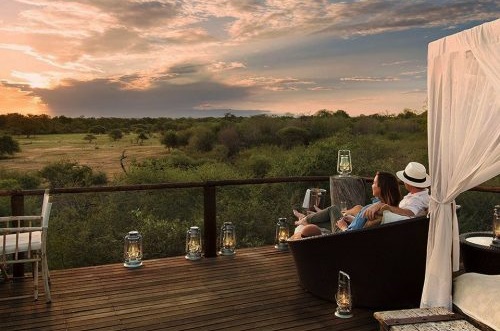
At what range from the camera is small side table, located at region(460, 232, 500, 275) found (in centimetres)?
379

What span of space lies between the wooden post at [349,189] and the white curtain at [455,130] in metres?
2.12

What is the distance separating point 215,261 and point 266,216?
29.0 feet

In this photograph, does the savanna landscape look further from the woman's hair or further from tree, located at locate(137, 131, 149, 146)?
the woman's hair

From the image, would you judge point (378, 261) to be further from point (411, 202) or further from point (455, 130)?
point (455, 130)

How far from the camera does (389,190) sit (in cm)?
388

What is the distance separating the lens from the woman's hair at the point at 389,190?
3875 mm

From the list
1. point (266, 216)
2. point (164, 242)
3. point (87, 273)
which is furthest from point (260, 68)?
point (87, 273)

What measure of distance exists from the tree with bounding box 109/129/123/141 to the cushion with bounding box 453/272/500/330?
61.3 ft

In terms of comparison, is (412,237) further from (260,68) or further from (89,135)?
(89,135)

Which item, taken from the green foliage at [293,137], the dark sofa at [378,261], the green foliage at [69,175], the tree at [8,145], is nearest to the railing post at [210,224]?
the dark sofa at [378,261]

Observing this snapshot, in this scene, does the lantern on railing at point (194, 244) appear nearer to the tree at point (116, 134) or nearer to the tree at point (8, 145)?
the tree at point (8, 145)

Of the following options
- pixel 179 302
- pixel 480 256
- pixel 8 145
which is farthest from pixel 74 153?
pixel 480 256

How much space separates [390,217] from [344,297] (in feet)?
2.27

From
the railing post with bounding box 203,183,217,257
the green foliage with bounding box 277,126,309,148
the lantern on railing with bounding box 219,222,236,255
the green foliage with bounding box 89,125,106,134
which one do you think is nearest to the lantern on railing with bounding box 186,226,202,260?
the railing post with bounding box 203,183,217,257
